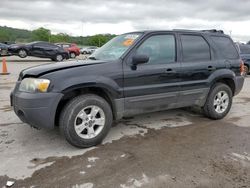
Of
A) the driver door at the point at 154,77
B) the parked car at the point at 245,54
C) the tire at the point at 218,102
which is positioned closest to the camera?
the driver door at the point at 154,77

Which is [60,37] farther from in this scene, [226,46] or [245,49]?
[226,46]

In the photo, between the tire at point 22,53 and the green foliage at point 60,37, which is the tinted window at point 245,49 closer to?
the tire at point 22,53

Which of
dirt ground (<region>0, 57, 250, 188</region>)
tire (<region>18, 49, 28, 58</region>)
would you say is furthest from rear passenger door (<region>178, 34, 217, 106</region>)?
tire (<region>18, 49, 28, 58</region>)

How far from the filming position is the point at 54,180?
313 cm

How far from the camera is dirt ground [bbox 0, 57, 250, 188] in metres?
3.16

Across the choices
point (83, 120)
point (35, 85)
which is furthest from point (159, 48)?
point (35, 85)

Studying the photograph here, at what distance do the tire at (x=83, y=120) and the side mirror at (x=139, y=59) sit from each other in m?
0.77

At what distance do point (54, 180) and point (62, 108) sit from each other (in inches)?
45.3

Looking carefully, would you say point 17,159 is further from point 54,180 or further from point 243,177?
point 243,177

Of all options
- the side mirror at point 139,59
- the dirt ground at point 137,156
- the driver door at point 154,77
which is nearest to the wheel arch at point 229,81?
the dirt ground at point 137,156

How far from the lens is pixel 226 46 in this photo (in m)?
5.81

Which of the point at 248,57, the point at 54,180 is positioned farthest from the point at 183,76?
the point at 248,57

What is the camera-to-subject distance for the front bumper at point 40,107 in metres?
3.69

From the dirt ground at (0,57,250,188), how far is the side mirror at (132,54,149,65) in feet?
4.04
